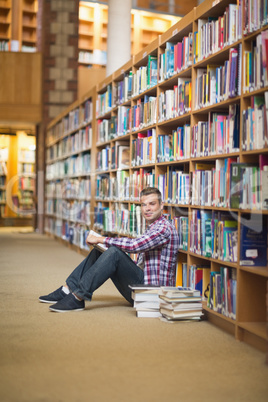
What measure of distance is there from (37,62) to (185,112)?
877 cm

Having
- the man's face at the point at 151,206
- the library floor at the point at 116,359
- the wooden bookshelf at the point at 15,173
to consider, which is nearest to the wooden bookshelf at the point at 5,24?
the wooden bookshelf at the point at 15,173

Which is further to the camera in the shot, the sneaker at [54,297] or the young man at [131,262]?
the sneaker at [54,297]

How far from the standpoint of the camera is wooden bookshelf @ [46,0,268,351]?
344cm

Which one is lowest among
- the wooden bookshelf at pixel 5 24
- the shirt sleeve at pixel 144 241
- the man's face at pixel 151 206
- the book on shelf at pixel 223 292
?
the book on shelf at pixel 223 292

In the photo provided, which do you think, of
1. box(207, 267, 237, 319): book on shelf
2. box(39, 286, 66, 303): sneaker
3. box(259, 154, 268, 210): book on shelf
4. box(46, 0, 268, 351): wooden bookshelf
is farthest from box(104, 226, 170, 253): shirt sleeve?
box(259, 154, 268, 210): book on shelf

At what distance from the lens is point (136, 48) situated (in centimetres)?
1542

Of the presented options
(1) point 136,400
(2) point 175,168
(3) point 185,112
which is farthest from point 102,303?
(1) point 136,400

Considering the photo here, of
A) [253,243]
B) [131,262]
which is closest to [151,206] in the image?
[131,262]

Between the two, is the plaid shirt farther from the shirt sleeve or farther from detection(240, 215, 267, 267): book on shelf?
detection(240, 215, 267, 267): book on shelf

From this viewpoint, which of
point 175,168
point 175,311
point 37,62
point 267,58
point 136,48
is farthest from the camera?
point 136,48

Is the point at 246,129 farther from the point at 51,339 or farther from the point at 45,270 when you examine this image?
the point at 45,270

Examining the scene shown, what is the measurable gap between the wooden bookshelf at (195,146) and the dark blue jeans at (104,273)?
0.47 m

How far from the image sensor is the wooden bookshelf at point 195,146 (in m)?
3.44

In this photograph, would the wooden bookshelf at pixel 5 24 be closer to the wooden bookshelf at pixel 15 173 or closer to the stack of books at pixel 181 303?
the wooden bookshelf at pixel 15 173
